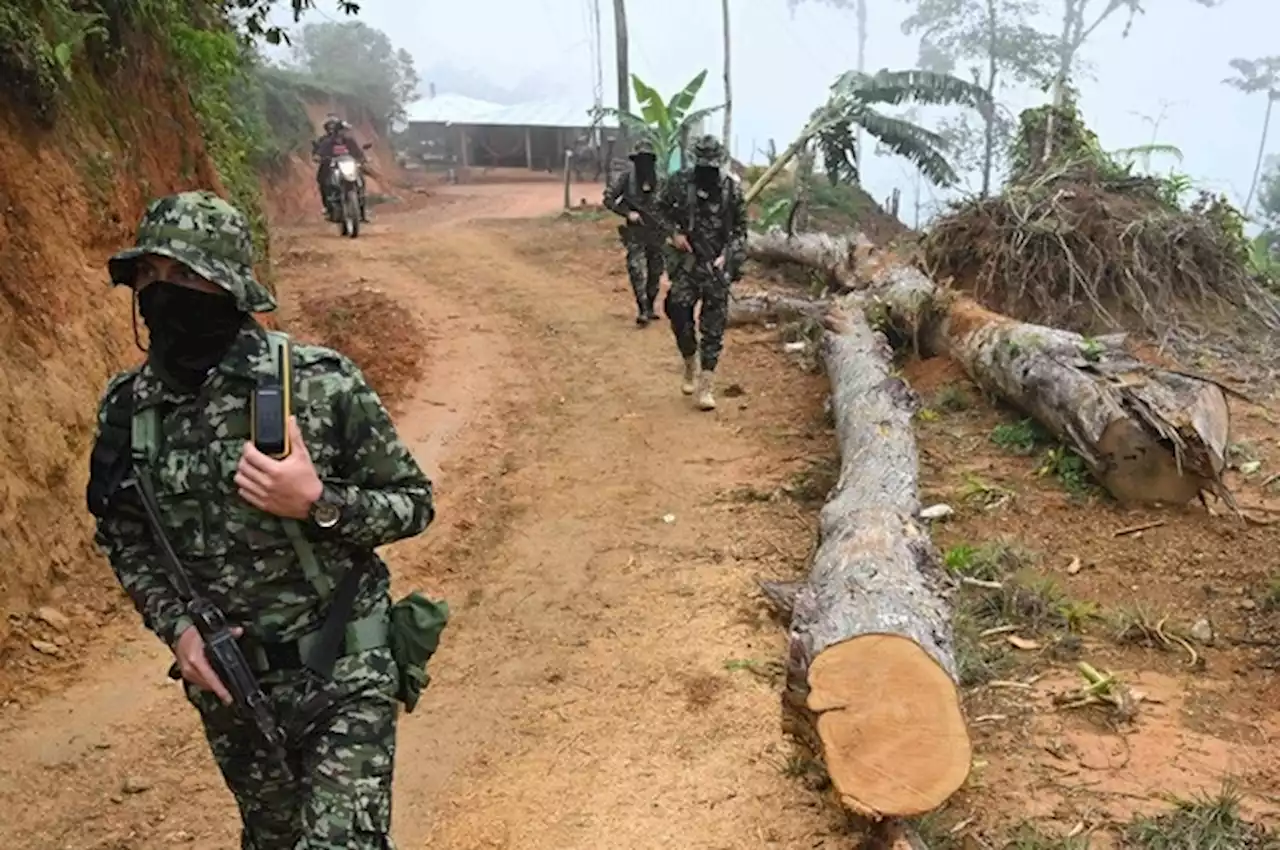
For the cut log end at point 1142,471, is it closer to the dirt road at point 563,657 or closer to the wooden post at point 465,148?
the dirt road at point 563,657

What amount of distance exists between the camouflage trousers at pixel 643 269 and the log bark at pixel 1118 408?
3716mm

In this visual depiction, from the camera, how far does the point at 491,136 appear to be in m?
35.6

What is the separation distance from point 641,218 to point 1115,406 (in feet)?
15.8

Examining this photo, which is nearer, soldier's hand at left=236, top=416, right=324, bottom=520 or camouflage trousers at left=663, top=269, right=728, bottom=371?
soldier's hand at left=236, top=416, right=324, bottom=520

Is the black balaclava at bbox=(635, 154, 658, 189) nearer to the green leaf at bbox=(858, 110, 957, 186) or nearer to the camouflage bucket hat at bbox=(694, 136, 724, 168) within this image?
the camouflage bucket hat at bbox=(694, 136, 724, 168)

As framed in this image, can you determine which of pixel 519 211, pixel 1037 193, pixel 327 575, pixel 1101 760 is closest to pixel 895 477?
pixel 1101 760

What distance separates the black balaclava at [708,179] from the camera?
7.56 m

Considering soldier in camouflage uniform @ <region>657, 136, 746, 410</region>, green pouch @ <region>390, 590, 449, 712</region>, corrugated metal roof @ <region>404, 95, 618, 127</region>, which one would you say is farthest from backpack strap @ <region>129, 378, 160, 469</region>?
corrugated metal roof @ <region>404, 95, 618, 127</region>

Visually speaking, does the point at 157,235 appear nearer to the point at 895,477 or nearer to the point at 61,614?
the point at 61,614

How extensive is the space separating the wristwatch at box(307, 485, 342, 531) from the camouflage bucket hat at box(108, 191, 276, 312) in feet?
1.43

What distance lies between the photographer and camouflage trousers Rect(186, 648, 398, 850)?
2301 mm

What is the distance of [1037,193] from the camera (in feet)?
34.1

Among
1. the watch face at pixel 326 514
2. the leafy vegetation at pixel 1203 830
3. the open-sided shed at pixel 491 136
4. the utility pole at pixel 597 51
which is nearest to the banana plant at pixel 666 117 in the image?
the utility pole at pixel 597 51

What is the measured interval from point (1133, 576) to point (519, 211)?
738 inches
